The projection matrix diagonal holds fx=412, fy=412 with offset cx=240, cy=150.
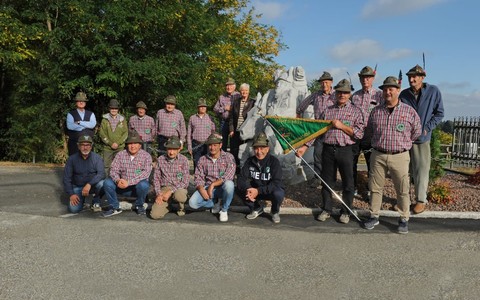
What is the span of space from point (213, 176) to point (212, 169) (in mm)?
104

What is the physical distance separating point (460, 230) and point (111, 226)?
4473mm

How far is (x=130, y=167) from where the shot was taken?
20.0ft

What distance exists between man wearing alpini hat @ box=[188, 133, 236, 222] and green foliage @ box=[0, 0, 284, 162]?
814 centimetres

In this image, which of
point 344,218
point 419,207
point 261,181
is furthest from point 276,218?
point 419,207

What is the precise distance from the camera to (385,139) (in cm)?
515

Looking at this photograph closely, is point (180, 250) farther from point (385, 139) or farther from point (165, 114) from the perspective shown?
point (165, 114)

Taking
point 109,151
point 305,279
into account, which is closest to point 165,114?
point 109,151

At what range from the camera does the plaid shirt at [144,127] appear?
783 cm

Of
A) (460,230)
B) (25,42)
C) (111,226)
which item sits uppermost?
(25,42)

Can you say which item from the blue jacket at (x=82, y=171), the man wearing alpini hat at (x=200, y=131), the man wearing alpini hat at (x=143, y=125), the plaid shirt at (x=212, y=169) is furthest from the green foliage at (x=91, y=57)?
the plaid shirt at (x=212, y=169)

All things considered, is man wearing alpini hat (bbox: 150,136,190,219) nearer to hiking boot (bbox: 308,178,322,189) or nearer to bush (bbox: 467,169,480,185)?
hiking boot (bbox: 308,178,322,189)

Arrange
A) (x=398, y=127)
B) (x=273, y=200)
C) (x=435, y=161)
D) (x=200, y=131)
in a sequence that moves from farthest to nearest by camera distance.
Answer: (x=200, y=131) < (x=435, y=161) < (x=273, y=200) < (x=398, y=127)

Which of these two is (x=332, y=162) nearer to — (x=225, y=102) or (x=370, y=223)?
(x=370, y=223)

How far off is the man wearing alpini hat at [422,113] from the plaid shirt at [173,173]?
10.9 ft
